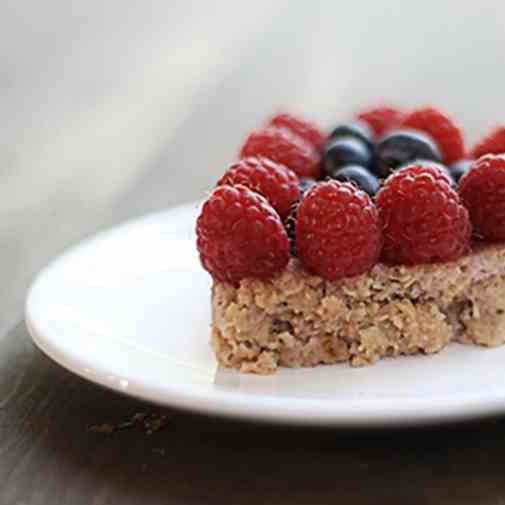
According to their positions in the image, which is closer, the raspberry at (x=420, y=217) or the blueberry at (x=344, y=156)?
the raspberry at (x=420, y=217)

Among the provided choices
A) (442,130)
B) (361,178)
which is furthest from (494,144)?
(361,178)

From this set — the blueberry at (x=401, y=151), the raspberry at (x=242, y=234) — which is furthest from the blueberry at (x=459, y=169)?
the raspberry at (x=242, y=234)

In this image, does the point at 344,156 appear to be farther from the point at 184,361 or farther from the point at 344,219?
the point at 184,361

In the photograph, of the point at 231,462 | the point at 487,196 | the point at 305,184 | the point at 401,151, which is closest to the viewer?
the point at 231,462

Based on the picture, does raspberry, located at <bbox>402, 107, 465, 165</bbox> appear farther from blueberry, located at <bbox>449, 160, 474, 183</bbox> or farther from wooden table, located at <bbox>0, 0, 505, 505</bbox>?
wooden table, located at <bbox>0, 0, 505, 505</bbox>

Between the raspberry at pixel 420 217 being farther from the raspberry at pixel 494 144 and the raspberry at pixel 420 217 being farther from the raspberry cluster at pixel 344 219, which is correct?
the raspberry at pixel 494 144

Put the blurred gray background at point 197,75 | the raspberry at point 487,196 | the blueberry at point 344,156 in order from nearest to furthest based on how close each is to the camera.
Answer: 1. the raspberry at point 487,196
2. the blueberry at point 344,156
3. the blurred gray background at point 197,75

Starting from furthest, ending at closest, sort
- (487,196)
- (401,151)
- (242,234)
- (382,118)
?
(382,118)
(401,151)
(487,196)
(242,234)

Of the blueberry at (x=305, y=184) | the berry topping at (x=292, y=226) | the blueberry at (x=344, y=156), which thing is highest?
the berry topping at (x=292, y=226)
